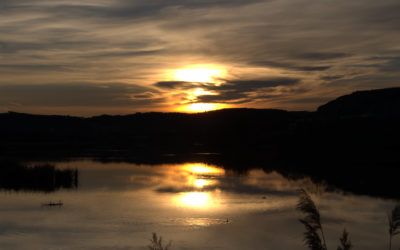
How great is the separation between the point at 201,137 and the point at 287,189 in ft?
308

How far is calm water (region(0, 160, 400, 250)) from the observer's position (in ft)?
72.3

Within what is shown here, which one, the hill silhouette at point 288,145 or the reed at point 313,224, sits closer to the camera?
the reed at point 313,224

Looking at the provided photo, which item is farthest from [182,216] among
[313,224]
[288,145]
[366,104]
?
[366,104]

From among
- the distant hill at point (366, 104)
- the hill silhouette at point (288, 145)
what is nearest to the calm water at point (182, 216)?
the hill silhouette at point (288, 145)

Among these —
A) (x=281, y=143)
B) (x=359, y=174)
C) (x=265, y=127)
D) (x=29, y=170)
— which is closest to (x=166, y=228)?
(x=29, y=170)

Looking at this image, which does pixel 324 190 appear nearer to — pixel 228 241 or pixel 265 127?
pixel 228 241

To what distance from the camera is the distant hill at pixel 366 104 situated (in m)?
132

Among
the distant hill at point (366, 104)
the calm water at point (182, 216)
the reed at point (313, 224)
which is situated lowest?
the calm water at point (182, 216)

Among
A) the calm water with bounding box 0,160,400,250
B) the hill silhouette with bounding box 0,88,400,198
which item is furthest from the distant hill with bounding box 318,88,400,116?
the calm water with bounding box 0,160,400,250

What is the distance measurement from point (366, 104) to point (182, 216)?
400 ft

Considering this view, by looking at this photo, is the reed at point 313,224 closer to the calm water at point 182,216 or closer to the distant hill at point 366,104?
the calm water at point 182,216

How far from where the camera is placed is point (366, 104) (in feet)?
468

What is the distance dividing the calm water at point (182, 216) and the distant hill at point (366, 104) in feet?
308

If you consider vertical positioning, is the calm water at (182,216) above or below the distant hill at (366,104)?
below
